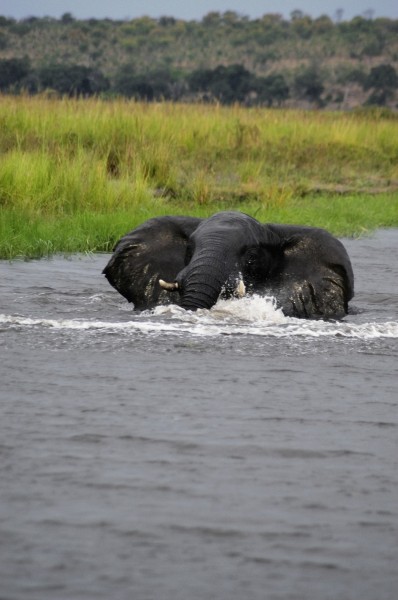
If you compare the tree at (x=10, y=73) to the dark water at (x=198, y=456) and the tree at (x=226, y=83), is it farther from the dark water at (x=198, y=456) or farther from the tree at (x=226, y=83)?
the dark water at (x=198, y=456)

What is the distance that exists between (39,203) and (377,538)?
929cm

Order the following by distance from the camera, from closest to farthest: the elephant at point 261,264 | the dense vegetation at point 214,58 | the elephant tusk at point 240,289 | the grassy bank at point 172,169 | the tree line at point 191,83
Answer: the elephant tusk at point 240,289
the elephant at point 261,264
the grassy bank at point 172,169
the tree line at point 191,83
the dense vegetation at point 214,58

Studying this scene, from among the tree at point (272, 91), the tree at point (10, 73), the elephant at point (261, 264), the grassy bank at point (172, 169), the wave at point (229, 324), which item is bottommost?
the tree at point (272, 91)

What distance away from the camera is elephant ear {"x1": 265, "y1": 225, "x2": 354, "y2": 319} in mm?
8016

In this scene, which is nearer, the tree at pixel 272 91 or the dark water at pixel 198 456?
the dark water at pixel 198 456

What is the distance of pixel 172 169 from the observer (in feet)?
53.0

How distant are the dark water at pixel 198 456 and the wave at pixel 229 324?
1 cm

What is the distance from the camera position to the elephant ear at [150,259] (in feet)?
26.5

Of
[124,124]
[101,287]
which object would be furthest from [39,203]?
[124,124]

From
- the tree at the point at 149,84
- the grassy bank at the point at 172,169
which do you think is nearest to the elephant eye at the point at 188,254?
the grassy bank at the point at 172,169

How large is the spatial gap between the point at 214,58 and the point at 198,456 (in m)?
63.3

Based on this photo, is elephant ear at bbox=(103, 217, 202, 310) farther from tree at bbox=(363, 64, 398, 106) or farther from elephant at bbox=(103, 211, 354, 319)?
tree at bbox=(363, 64, 398, 106)

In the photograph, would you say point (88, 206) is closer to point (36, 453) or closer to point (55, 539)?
point (36, 453)

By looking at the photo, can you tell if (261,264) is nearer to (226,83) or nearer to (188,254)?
(188,254)
